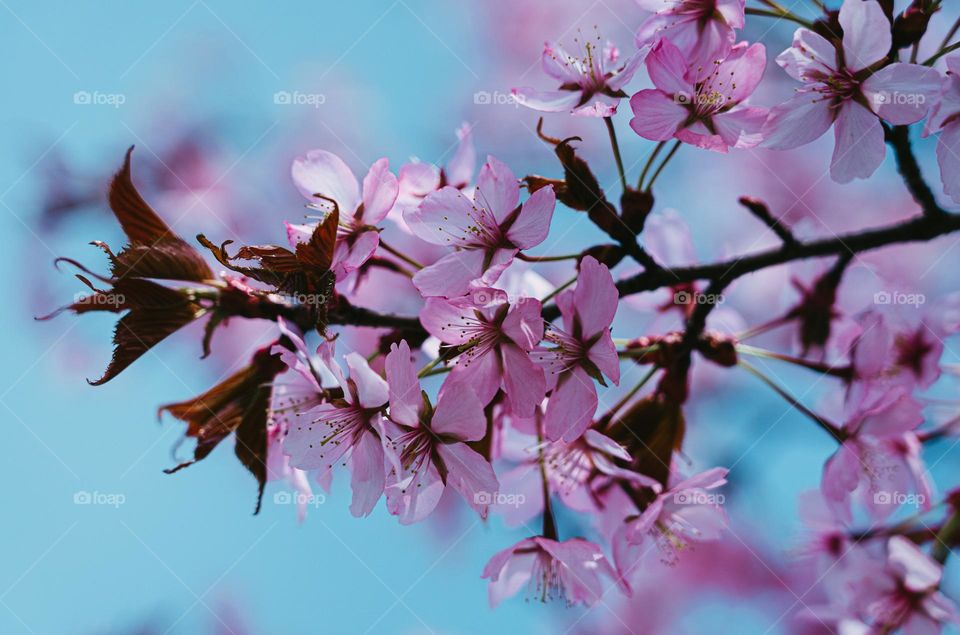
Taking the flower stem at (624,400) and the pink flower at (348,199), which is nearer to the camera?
the pink flower at (348,199)

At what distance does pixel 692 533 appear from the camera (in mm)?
1551

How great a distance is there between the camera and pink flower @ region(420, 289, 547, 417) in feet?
3.89

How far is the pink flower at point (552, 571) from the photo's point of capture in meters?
1.41

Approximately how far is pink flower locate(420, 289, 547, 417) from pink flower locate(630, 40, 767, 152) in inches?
13.8

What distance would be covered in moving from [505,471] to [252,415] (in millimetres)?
604

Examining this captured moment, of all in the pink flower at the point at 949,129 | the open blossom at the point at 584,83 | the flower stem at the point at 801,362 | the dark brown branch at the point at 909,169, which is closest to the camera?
the pink flower at the point at 949,129

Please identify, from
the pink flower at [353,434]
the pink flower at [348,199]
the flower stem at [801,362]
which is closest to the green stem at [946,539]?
the flower stem at [801,362]

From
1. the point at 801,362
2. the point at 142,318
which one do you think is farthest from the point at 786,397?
the point at 142,318

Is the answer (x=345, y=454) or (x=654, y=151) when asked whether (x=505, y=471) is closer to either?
(x=345, y=454)

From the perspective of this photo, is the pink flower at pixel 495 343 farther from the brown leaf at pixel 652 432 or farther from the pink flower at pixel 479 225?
the brown leaf at pixel 652 432

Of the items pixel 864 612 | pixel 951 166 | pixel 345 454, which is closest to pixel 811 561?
pixel 864 612

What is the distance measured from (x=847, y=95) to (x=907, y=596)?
1239mm

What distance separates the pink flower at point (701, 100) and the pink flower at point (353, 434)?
0.57 m

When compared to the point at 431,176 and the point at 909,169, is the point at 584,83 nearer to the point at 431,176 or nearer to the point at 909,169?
the point at 431,176
